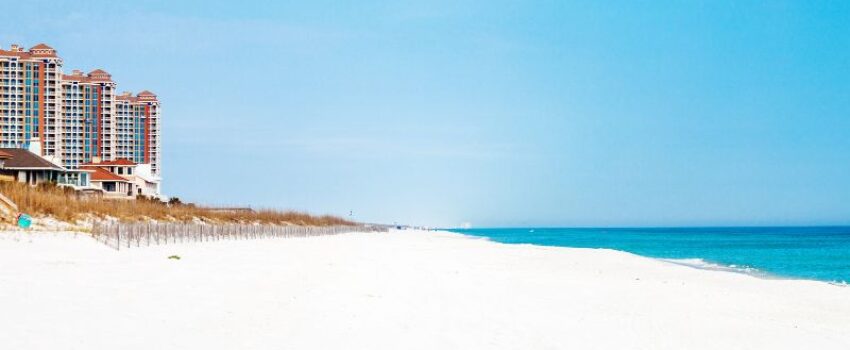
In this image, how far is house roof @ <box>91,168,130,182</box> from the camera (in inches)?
2530

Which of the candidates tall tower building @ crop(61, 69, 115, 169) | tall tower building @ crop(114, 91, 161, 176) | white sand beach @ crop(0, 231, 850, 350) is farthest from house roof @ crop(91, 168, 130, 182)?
white sand beach @ crop(0, 231, 850, 350)

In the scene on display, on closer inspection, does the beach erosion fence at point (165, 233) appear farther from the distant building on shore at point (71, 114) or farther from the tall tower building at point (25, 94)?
the tall tower building at point (25, 94)

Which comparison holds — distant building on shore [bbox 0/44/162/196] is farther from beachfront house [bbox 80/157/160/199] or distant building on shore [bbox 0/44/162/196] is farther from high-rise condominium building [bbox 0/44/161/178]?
beachfront house [bbox 80/157/160/199]

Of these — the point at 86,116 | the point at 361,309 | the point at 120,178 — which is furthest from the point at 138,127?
the point at 361,309

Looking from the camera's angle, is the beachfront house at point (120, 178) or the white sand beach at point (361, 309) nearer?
the white sand beach at point (361, 309)

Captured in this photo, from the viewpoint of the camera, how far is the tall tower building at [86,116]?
3642 inches

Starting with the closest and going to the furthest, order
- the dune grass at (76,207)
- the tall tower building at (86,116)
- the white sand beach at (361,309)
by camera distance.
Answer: the white sand beach at (361,309)
the dune grass at (76,207)
the tall tower building at (86,116)

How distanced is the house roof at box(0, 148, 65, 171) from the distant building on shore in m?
15.4

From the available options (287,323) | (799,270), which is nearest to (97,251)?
(287,323)

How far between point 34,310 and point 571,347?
6.24m

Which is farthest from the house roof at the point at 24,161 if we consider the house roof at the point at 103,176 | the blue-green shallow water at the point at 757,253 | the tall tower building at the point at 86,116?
the blue-green shallow water at the point at 757,253

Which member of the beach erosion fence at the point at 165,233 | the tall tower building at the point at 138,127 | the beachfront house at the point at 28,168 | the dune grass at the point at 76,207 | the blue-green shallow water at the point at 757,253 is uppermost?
the tall tower building at the point at 138,127

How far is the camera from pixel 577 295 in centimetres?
1523

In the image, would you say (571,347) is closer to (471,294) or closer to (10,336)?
(471,294)
